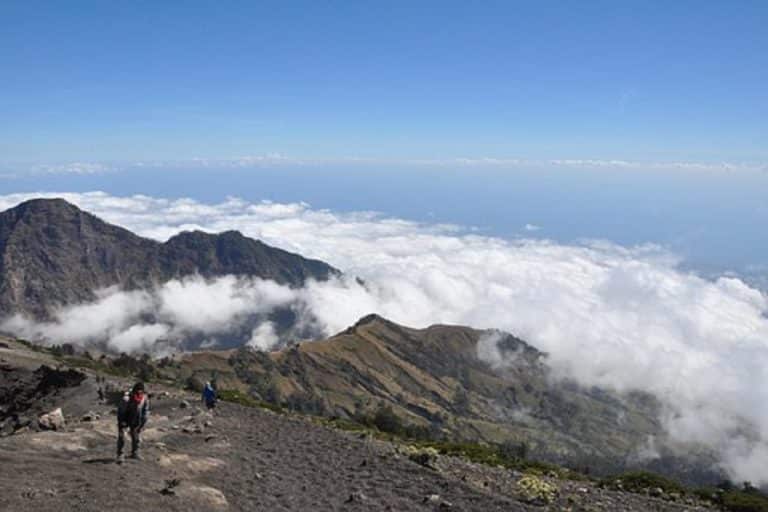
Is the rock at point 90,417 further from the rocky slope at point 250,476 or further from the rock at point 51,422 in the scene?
the rock at point 51,422

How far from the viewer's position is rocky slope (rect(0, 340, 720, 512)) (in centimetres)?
1959

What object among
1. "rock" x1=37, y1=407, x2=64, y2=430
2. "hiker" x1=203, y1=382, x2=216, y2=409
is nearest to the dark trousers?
"rock" x1=37, y1=407, x2=64, y2=430

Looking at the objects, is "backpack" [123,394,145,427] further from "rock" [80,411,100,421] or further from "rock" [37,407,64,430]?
"rock" [80,411,100,421]

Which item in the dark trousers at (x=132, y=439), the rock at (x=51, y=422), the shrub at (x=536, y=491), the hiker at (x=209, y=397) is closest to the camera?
the dark trousers at (x=132, y=439)

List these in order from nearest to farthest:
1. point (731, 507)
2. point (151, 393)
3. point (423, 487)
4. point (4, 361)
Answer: point (423, 487) → point (731, 507) → point (151, 393) → point (4, 361)

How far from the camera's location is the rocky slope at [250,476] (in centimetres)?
1959

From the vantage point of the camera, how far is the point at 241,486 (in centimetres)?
2284

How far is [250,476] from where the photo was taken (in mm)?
24344

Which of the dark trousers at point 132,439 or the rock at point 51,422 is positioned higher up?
the dark trousers at point 132,439

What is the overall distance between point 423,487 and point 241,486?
7.15 metres

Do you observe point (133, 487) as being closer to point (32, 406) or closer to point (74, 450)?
point (74, 450)

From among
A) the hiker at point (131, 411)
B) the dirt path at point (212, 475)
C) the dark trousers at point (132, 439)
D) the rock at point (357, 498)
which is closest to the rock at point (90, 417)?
the dirt path at point (212, 475)

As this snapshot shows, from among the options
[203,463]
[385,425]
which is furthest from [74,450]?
[385,425]

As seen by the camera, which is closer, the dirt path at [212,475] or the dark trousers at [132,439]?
the dirt path at [212,475]
